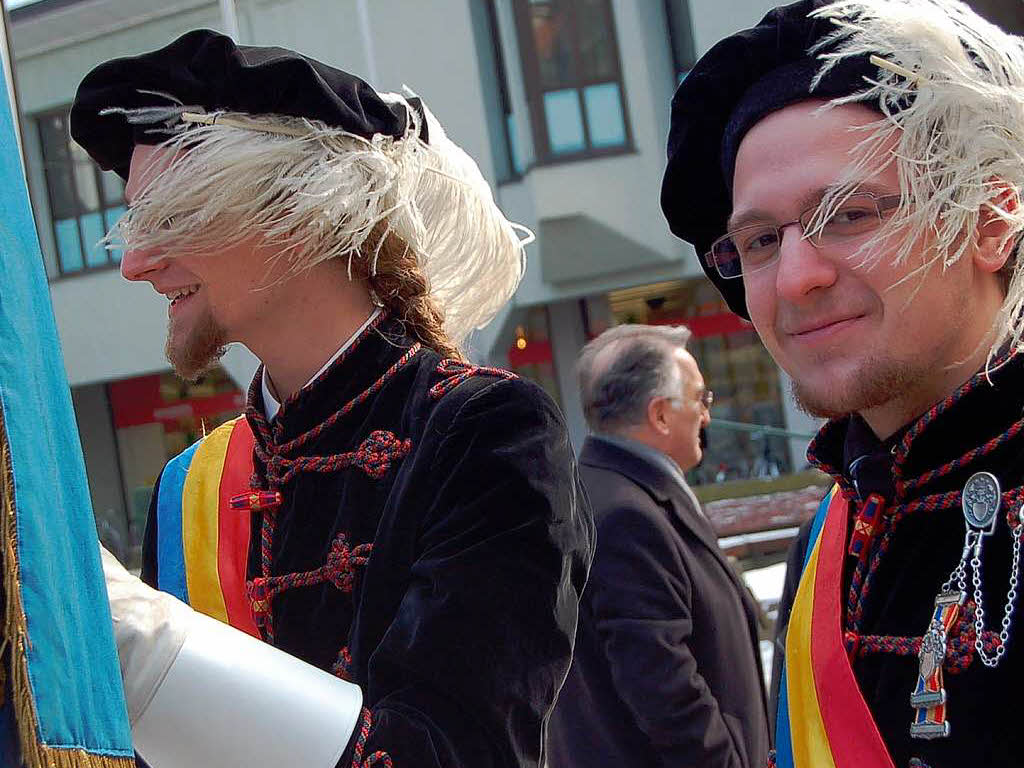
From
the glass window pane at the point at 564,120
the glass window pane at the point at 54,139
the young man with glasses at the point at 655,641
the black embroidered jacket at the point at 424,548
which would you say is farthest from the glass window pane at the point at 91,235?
the black embroidered jacket at the point at 424,548

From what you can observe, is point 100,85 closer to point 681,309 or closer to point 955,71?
point 955,71

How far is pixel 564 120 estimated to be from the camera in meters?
14.4

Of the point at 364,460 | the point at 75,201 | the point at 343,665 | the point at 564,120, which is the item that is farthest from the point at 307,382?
the point at 75,201

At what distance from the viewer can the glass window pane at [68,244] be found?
1555 centimetres

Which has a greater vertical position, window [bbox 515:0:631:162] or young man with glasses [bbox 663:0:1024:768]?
window [bbox 515:0:631:162]

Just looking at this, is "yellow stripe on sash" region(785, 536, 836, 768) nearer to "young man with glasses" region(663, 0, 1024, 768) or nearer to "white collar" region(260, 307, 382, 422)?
"young man with glasses" region(663, 0, 1024, 768)

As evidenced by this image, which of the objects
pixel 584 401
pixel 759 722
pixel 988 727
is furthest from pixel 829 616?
pixel 584 401

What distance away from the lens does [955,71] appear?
1414mm

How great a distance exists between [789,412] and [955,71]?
1412 centimetres

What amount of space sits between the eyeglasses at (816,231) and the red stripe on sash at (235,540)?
0.80 meters

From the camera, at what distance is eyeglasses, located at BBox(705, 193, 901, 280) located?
4.56 feet

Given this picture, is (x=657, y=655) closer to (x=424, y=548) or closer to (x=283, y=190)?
(x=424, y=548)

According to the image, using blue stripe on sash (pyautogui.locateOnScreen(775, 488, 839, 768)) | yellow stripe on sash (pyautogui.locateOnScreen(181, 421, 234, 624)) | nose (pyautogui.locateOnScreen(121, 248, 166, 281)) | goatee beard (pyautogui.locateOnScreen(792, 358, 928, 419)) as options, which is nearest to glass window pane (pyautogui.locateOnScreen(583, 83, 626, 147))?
yellow stripe on sash (pyautogui.locateOnScreen(181, 421, 234, 624))

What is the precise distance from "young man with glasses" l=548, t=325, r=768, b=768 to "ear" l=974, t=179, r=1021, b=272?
1519 millimetres
